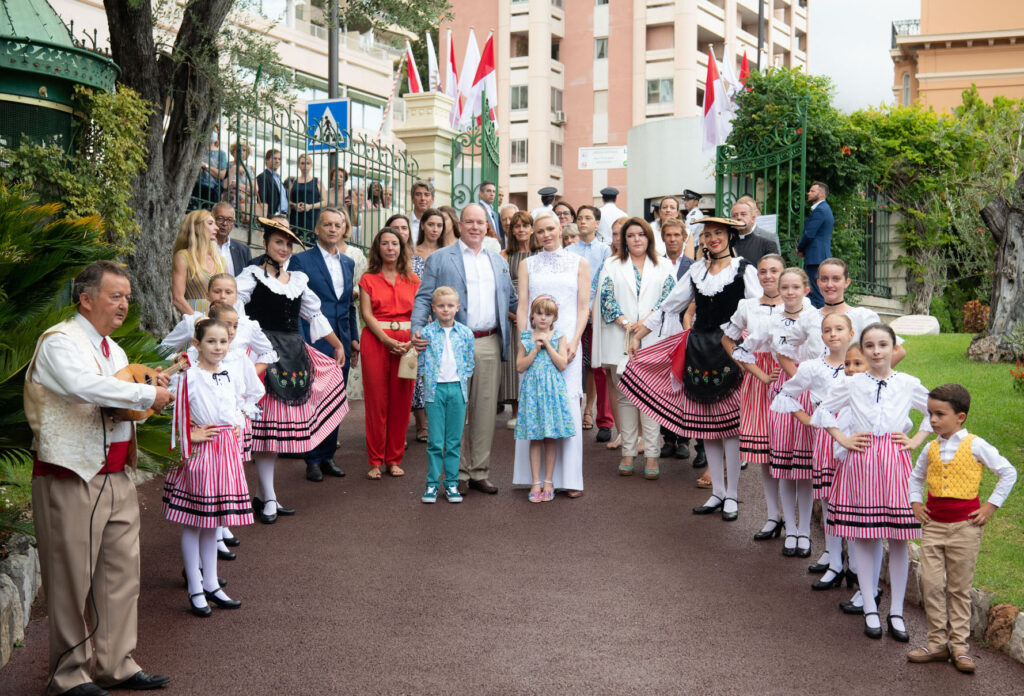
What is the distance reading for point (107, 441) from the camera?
4.89m

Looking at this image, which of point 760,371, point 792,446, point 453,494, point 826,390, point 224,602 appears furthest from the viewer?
point 453,494

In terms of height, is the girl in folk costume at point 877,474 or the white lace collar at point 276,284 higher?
the white lace collar at point 276,284

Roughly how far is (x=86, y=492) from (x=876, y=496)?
3882mm

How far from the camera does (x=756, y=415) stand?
24.8ft

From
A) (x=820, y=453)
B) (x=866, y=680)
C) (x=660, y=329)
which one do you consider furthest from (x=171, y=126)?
(x=866, y=680)

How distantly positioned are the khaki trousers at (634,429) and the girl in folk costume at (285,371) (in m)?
2.52

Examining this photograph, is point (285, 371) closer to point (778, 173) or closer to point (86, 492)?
point (86, 492)

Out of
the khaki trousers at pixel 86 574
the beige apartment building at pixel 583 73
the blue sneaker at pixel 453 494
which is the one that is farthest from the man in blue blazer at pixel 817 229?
the beige apartment building at pixel 583 73

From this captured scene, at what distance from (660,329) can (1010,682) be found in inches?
180

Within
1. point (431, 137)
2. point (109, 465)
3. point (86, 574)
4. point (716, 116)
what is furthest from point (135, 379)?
point (716, 116)

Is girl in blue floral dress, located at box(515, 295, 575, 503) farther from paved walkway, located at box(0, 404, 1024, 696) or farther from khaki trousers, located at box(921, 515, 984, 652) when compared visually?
khaki trousers, located at box(921, 515, 984, 652)

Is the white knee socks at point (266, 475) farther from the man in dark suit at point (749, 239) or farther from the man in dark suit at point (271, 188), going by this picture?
the man in dark suit at point (271, 188)

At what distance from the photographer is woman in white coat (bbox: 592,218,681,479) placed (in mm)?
9734

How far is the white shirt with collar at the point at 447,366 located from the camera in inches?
335
